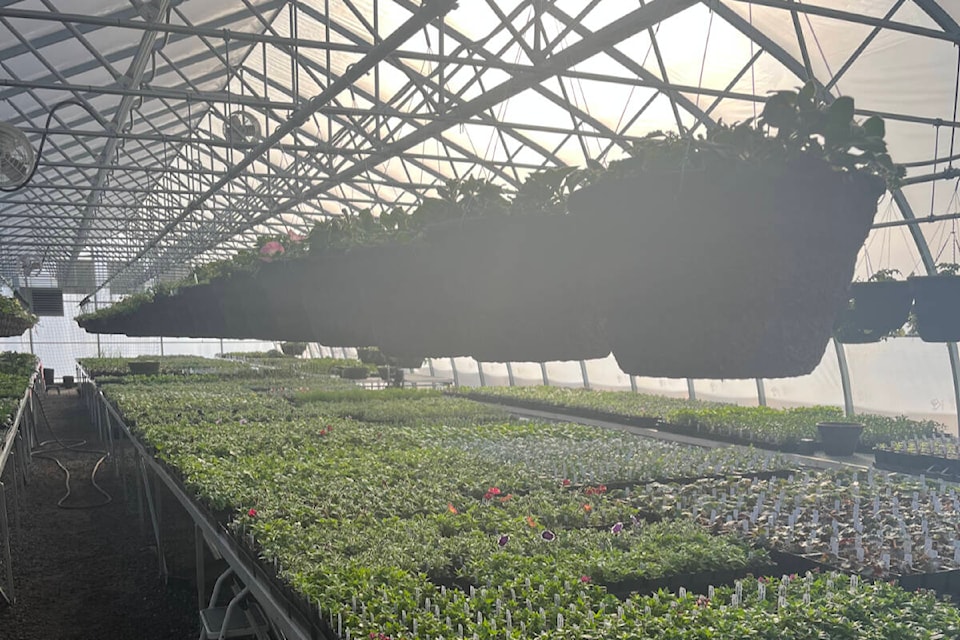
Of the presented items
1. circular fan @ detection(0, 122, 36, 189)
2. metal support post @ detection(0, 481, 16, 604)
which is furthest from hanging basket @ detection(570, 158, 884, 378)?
metal support post @ detection(0, 481, 16, 604)

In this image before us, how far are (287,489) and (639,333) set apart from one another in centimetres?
322

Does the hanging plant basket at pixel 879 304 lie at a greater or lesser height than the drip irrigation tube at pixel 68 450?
greater

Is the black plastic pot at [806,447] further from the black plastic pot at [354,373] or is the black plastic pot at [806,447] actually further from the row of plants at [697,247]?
the black plastic pot at [354,373]

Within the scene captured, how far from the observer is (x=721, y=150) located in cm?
117

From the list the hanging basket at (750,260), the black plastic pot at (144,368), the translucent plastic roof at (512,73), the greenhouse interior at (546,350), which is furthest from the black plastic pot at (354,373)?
the hanging basket at (750,260)

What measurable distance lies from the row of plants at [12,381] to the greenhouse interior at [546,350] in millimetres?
202

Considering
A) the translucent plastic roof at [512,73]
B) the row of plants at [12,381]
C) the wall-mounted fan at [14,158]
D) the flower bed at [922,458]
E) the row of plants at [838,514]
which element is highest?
the translucent plastic roof at [512,73]

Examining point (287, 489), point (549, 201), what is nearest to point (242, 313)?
point (287, 489)

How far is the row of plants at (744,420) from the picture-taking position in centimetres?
756

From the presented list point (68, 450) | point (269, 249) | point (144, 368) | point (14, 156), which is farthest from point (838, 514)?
point (144, 368)

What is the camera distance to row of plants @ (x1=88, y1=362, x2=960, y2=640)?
8.17ft

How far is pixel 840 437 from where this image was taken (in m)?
7.35

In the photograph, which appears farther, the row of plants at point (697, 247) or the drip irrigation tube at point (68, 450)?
the drip irrigation tube at point (68, 450)

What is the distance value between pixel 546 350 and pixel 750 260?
2.02 feet
